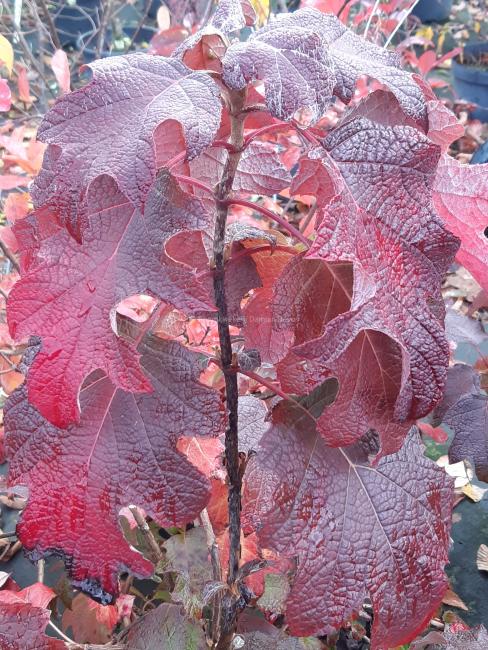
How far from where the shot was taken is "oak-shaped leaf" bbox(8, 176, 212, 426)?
520mm

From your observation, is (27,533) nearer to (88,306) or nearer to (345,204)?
(88,306)

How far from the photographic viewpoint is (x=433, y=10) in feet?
20.9

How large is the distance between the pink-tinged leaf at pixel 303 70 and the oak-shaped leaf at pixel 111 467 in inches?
12.3

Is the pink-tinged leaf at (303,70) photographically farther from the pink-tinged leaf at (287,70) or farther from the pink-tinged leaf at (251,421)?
the pink-tinged leaf at (251,421)

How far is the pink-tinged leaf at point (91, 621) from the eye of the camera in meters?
1.11

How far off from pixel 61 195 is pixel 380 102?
1.07ft

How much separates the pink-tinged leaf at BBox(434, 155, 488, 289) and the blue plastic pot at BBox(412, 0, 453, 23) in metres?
6.50

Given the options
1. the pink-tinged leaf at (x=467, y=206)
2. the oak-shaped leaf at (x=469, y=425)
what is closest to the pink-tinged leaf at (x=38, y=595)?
the oak-shaped leaf at (x=469, y=425)

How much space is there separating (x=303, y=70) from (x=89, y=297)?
25cm

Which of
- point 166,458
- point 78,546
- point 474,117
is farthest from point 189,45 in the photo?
point 474,117

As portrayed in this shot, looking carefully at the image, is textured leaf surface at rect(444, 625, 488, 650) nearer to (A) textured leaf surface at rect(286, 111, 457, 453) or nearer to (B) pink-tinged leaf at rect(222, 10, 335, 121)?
(A) textured leaf surface at rect(286, 111, 457, 453)

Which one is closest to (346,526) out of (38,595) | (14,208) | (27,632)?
(27,632)

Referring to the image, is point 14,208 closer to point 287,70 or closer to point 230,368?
point 230,368

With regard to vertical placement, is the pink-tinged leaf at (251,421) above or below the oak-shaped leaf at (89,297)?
below
